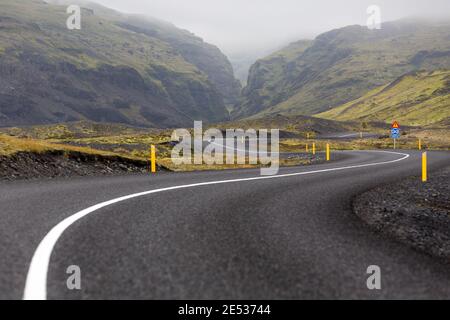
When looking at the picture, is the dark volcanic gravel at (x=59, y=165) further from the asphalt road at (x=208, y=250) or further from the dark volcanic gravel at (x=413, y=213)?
the dark volcanic gravel at (x=413, y=213)

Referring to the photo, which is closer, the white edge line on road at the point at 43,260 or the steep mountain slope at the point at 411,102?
the white edge line on road at the point at 43,260

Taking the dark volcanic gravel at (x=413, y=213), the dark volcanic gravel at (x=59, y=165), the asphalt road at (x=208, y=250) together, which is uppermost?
the dark volcanic gravel at (x=59, y=165)

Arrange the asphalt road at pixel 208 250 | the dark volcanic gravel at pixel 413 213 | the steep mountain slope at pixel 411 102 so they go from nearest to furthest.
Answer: the asphalt road at pixel 208 250, the dark volcanic gravel at pixel 413 213, the steep mountain slope at pixel 411 102

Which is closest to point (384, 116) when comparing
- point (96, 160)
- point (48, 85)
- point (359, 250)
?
point (48, 85)

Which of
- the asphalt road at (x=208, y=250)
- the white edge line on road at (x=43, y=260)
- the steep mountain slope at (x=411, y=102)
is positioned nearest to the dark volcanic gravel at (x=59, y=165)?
the asphalt road at (x=208, y=250)

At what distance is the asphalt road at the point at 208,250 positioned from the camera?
14.3 ft

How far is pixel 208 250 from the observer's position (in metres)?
5.61

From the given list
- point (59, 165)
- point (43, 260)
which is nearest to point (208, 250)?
point (43, 260)

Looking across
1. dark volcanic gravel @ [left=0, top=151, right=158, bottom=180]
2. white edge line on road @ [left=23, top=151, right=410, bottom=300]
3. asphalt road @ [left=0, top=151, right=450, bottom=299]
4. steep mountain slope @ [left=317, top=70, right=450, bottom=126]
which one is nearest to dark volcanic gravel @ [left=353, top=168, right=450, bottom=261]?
asphalt road @ [left=0, top=151, right=450, bottom=299]

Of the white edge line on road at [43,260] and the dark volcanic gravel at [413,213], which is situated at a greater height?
the white edge line on road at [43,260]

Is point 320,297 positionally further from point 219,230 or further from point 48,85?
point 48,85

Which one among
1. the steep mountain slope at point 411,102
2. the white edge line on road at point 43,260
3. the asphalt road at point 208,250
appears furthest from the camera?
the steep mountain slope at point 411,102

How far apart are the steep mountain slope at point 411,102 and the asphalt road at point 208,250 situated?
395 ft
